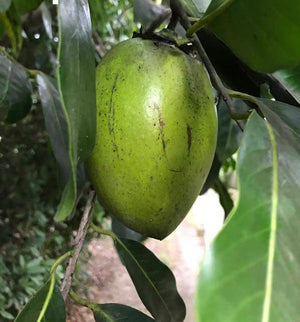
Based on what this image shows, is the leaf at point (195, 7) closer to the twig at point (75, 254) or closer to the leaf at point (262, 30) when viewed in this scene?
the leaf at point (262, 30)

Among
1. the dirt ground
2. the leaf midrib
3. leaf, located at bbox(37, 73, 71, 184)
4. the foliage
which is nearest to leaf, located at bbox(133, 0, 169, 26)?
the foliage

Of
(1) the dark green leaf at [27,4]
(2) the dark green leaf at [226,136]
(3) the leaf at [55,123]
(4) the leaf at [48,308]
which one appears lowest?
(2) the dark green leaf at [226,136]

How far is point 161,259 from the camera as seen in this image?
13.8 feet

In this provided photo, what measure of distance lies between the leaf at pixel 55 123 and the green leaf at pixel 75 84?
1.09 feet

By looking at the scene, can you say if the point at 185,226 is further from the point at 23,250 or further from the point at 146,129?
the point at 146,129

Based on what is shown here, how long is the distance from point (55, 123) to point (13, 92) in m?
0.16

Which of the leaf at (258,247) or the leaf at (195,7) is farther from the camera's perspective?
the leaf at (195,7)

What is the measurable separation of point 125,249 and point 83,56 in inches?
15.5

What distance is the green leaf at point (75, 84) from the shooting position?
424 millimetres

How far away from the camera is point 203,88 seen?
62cm

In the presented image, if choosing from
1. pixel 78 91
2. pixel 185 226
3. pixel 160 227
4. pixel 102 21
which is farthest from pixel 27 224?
pixel 185 226

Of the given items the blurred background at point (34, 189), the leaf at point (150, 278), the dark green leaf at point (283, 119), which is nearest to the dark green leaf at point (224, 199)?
the leaf at point (150, 278)

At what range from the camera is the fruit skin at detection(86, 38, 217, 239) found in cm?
57

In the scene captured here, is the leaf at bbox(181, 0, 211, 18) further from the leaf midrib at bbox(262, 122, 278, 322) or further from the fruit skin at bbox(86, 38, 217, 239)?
the leaf midrib at bbox(262, 122, 278, 322)
